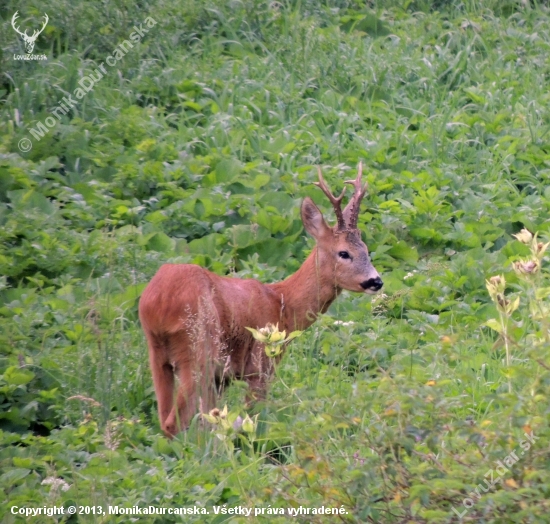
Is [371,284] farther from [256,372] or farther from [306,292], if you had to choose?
[256,372]

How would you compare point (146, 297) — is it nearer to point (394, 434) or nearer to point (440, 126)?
point (394, 434)

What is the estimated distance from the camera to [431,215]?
7.54m

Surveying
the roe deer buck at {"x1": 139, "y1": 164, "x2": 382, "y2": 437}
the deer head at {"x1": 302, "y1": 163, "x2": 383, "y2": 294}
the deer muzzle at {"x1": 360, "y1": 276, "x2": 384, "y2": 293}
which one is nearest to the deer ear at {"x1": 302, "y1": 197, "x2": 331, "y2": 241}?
the deer head at {"x1": 302, "y1": 163, "x2": 383, "y2": 294}

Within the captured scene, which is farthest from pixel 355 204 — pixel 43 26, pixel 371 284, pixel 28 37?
pixel 43 26

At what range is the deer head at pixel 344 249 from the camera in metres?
6.06

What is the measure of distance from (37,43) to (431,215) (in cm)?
396

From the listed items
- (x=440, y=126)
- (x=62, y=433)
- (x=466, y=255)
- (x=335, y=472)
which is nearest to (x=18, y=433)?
(x=62, y=433)

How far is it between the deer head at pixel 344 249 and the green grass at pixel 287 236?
0.32 m

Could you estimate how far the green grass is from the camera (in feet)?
11.6

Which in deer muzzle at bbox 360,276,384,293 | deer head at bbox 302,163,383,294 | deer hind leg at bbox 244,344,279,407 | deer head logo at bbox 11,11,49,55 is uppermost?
deer head logo at bbox 11,11,49,55

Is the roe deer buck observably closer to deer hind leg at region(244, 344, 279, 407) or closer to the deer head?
deer hind leg at region(244, 344, 279, 407)

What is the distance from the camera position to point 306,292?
6.02 m

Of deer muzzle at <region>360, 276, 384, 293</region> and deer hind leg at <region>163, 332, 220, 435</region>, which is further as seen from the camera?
deer muzzle at <region>360, 276, 384, 293</region>

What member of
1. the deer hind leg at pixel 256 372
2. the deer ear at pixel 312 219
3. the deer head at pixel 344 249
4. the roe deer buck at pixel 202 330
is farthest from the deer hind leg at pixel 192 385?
the deer ear at pixel 312 219
